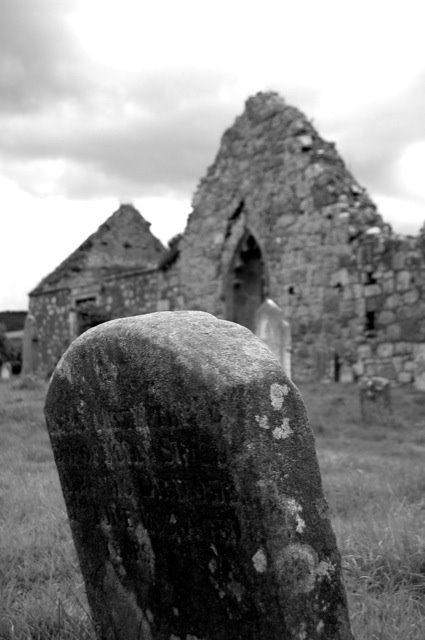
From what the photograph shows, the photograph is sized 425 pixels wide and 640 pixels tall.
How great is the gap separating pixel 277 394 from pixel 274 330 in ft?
29.2

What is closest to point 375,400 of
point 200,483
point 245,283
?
point 245,283

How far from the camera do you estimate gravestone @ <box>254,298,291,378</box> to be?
1116 cm

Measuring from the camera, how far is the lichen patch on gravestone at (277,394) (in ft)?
7.63

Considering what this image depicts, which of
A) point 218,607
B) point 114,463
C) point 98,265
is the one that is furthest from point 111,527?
point 98,265

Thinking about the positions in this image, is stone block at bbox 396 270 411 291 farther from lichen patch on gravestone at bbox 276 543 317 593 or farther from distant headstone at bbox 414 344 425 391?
lichen patch on gravestone at bbox 276 543 317 593

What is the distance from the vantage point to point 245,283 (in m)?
16.1

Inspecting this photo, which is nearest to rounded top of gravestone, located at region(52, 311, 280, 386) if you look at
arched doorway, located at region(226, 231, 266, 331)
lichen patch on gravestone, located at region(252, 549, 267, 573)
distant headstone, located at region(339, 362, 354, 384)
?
lichen patch on gravestone, located at region(252, 549, 267, 573)

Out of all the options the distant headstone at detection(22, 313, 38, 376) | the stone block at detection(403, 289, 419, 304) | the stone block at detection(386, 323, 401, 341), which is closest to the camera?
the stone block at detection(403, 289, 419, 304)

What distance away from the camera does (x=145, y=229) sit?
71.4 feet

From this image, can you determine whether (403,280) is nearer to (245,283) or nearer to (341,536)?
(245,283)

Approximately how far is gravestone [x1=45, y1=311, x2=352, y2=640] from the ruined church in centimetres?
992

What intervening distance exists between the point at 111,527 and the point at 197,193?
14.2 metres

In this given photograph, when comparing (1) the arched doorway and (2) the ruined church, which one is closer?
(2) the ruined church

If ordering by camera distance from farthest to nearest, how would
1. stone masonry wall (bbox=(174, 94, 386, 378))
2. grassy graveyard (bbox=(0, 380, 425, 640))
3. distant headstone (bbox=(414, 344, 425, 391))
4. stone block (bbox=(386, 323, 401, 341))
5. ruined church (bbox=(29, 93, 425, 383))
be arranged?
stone masonry wall (bbox=(174, 94, 386, 378)), ruined church (bbox=(29, 93, 425, 383)), stone block (bbox=(386, 323, 401, 341)), distant headstone (bbox=(414, 344, 425, 391)), grassy graveyard (bbox=(0, 380, 425, 640))
